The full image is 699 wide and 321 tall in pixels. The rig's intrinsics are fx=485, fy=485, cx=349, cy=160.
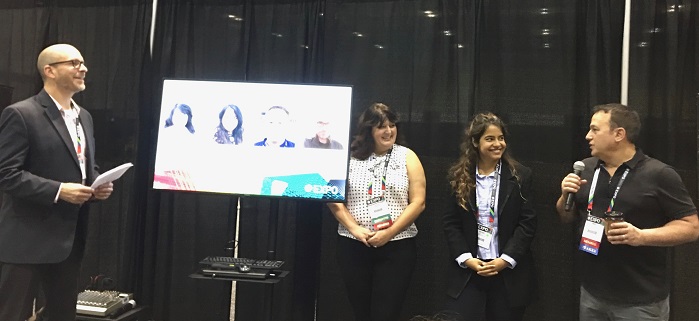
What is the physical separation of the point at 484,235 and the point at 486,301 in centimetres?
37

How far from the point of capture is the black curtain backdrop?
3084 mm

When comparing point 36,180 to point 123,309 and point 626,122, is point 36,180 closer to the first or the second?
point 123,309

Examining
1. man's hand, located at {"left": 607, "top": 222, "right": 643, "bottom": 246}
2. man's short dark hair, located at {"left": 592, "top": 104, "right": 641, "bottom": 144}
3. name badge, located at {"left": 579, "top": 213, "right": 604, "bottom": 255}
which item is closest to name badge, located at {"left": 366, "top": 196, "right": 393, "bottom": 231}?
name badge, located at {"left": 579, "top": 213, "right": 604, "bottom": 255}

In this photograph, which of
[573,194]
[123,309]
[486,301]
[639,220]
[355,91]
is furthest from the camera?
[355,91]

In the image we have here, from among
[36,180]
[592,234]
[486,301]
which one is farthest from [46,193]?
[592,234]

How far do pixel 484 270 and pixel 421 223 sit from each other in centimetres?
78

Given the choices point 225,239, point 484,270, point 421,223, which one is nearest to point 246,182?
point 225,239

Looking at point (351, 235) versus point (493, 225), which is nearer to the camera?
point (493, 225)

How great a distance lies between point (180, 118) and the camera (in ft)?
9.59

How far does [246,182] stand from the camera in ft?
9.37

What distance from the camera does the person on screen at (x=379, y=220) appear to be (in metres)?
2.77

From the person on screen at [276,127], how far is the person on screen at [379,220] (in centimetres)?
44

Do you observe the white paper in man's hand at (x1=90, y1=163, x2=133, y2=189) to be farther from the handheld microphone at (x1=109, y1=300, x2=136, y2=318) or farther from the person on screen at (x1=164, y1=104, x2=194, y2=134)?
the handheld microphone at (x1=109, y1=300, x2=136, y2=318)

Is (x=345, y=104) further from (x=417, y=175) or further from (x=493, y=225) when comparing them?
(x=493, y=225)
